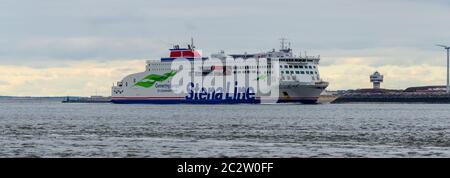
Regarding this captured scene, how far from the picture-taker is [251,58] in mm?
138000

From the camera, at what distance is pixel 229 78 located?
137 m

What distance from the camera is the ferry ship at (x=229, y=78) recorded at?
132 meters

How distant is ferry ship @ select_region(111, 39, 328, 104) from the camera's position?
5217 inches

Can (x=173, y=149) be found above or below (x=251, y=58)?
below

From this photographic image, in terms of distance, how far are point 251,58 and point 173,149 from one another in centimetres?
10303

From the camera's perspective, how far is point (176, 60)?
5896 inches

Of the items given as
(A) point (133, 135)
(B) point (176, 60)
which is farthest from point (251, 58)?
(A) point (133, 135)

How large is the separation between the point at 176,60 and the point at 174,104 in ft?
24.2

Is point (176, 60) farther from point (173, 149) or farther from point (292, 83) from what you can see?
point (173, 149)
